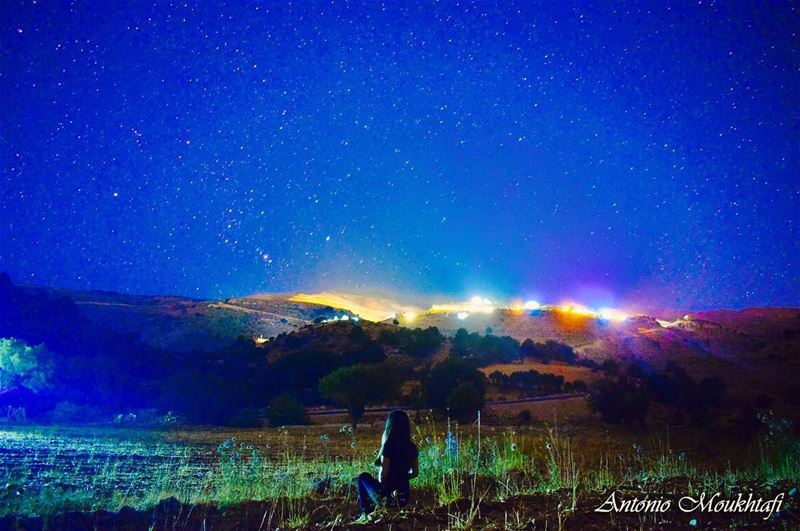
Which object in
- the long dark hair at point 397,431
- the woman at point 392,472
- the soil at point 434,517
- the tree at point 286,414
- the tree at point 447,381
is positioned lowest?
the tree at point 286,414

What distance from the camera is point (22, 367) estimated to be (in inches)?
1091

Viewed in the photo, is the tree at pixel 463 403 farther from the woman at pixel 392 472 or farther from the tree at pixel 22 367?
the tree at pixel 22 367

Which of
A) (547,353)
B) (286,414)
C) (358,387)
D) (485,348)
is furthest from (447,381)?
(547,353)

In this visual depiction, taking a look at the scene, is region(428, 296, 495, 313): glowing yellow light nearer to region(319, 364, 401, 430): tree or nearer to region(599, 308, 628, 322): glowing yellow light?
region(599, 308, 628, 322): glowing yellow light

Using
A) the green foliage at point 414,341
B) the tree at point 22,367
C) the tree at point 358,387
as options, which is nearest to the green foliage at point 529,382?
the tree at point 358,387

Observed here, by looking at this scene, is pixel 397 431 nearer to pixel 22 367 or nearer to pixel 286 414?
pixel 286 414

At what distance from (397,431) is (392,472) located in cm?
44

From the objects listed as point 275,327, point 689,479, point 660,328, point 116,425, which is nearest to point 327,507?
point 689,479

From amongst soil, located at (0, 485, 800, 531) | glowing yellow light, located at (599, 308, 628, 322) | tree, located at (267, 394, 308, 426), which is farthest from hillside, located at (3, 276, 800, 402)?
soil, located at (0, 485, 800, 531)

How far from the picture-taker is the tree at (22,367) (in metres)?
27.5

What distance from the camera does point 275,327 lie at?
7444 cm

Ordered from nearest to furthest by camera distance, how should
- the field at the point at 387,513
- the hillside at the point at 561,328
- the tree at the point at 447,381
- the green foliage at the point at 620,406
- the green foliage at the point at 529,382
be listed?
the field at the point at 387,513 → the green foliage at the point at 620,406 → the tree at the point at 447,381 → the green foliage at the point at 529,382 → the hillside at the point at 561,328

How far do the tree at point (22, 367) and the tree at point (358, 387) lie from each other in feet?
48.0

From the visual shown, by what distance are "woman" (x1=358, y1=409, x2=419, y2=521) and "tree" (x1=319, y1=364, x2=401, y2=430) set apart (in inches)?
704
